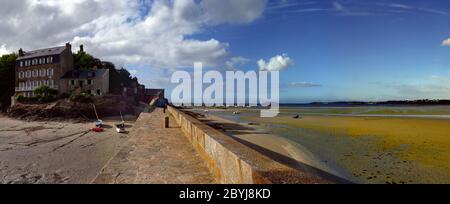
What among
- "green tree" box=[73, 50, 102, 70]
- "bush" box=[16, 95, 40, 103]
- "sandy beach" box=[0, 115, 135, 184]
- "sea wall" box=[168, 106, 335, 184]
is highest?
"green tree" box=[73, 50, 102, 70]

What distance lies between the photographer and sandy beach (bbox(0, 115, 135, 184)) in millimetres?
11487

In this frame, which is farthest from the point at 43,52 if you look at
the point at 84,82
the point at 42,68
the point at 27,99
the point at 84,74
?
the point at 84,82

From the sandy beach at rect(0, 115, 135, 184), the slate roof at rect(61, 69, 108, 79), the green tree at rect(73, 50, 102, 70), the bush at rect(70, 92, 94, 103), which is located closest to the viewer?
the sandy beach at rect(0, 115, 135, 184)

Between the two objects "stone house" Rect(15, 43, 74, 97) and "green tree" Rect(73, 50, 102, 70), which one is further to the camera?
"green tree" Rect(73, 50, 102, 70)

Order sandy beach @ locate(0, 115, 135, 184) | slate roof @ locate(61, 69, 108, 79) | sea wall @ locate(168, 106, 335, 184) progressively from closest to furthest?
sea wall @ locate(168, 106, 335, 184)
sandy beach @ locate(0, 115, 135, 184)
slate roof @ locate(61, 69, 108, 79)

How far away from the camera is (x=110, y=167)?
5910 millimetres

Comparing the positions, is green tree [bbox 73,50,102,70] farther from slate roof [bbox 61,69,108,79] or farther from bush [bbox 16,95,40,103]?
bush [bbox 16,95,40,103]

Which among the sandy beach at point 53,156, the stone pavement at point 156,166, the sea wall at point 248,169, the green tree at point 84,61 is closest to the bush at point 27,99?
the green tree at point 84,61

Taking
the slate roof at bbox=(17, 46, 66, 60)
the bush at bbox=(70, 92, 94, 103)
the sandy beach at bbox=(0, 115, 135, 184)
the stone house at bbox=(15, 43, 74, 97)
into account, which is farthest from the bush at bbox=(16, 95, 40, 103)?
the sandy beach at bbox=(0, 115, 135, 184)

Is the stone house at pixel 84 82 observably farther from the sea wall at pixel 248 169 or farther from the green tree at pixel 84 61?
the sea wall at pixel 248 169

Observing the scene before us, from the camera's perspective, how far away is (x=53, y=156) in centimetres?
1562

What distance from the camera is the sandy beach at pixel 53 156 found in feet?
37.7

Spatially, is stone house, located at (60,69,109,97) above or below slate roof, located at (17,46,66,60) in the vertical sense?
below

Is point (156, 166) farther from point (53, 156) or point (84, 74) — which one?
point (84, 74)
